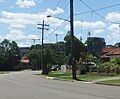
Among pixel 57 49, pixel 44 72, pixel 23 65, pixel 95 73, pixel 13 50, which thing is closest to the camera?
pixel 95 73

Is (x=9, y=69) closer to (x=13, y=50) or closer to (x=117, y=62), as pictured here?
(x=13, y=50)

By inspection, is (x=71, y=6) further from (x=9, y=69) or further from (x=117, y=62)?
(x=9, y=69)

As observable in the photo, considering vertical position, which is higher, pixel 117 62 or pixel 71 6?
pixel 71 6

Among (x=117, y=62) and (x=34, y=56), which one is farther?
(x=34, y=56)

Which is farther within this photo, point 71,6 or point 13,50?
point 13,50

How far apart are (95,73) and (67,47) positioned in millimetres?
67523

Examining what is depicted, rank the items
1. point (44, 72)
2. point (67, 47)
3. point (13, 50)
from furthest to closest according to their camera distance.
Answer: point (13, 50) < point (67, 47) < point (44, 72)

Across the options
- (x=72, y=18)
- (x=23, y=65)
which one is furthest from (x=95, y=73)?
(x=23, y=65)

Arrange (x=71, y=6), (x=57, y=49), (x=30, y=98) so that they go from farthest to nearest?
1. (x=57, y=49)
2. (x=71, y=6)
3. (x=30, y=98)

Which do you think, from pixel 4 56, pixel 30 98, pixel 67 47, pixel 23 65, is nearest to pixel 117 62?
pixel 30 98

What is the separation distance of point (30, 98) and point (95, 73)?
33.7 meters

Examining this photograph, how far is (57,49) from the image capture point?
16350 centimetres

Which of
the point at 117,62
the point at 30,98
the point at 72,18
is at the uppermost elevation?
the point at 72,18

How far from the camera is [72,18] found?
155 ft
